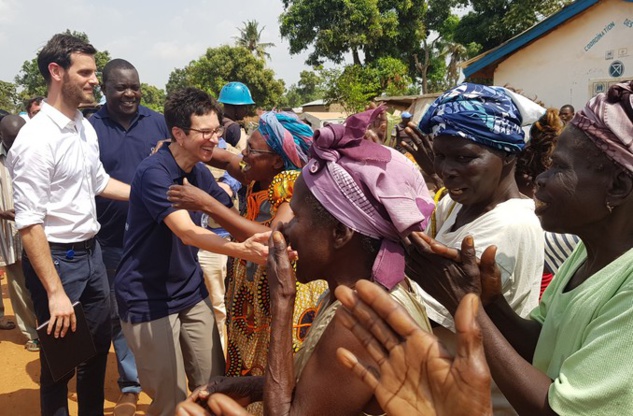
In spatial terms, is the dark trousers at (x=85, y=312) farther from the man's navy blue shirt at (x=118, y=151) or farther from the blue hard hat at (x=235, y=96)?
the blue hard hat at (x=235, y=96)

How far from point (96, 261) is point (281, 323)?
2.37 m

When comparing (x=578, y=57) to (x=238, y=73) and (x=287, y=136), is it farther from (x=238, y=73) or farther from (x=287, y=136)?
(x=238, y=73)

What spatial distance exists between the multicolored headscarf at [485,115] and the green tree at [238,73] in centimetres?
3234

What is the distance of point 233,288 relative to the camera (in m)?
3.06

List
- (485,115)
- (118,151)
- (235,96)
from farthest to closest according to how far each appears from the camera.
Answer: (235,96) < (118,151) < (485,115)

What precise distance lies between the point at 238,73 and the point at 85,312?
32.3 metres

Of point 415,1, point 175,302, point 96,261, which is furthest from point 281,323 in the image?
point 415,1

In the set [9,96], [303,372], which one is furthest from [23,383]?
[9,96]

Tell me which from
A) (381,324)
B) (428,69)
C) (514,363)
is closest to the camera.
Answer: (381,324)

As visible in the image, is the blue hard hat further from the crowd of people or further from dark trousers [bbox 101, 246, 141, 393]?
dark trousers [bbox 101, 246, 141, 393]

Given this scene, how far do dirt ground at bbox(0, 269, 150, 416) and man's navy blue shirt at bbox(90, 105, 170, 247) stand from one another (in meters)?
1.36

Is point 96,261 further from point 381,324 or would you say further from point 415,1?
point 415,1

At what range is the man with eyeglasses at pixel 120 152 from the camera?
408 centimetres

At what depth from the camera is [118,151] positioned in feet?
13.7
